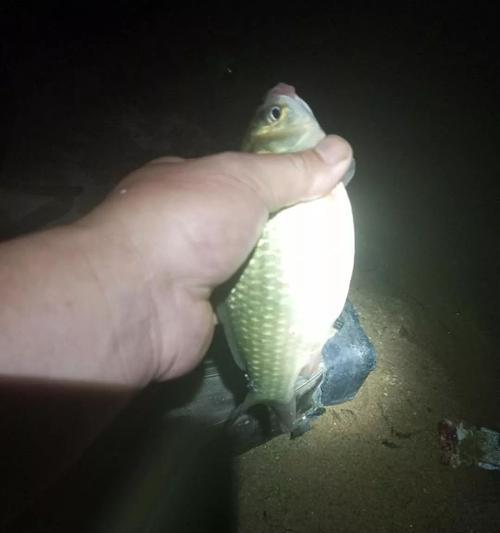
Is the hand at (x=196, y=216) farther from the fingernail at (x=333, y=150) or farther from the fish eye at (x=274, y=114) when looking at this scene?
Result: the fish eye at (x=274, y=114)

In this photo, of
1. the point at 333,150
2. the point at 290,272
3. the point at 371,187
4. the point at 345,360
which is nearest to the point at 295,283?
the point at 290,272

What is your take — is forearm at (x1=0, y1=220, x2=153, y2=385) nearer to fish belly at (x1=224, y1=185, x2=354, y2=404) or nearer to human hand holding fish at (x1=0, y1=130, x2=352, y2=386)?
human hand holding fish at (x1=0, y1=130, x2=352, y2=386)

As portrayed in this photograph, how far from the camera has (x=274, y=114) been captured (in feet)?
5.28

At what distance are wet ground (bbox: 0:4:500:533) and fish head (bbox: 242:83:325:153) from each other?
1.76m

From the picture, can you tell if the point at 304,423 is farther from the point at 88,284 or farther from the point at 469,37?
the point at 469,37

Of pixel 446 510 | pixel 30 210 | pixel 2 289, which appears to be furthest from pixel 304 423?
pixel 30 210

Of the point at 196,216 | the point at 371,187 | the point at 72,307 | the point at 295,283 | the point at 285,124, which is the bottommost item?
the point at 371,187

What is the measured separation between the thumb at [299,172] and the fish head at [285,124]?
84mm

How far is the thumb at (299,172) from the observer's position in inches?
Answer: 54.8

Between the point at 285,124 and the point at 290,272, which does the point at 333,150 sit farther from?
the point at 290,272

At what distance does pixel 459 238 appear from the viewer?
13.3 feet

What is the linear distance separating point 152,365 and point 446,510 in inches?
80.2

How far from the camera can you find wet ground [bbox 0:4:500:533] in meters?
2.44

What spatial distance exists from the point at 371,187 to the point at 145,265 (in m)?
4.08
